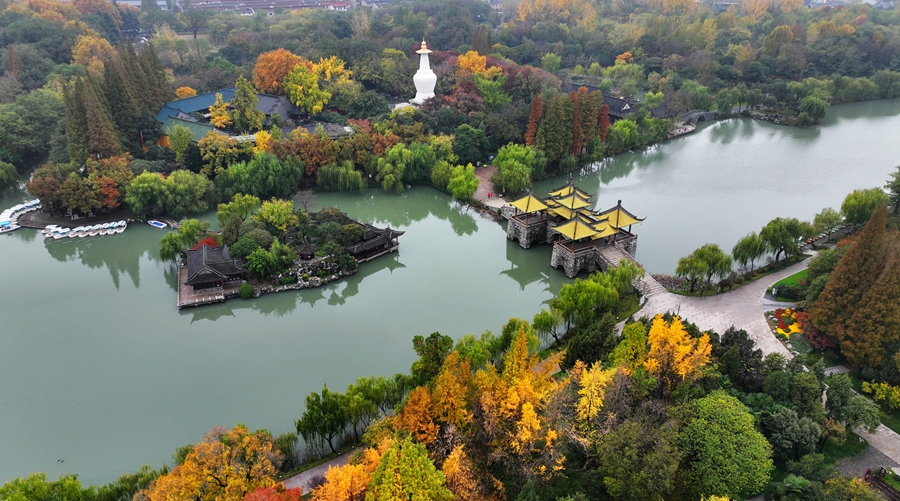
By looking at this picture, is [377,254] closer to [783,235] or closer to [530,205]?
[530,205]

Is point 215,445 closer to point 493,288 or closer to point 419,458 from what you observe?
point 419,458

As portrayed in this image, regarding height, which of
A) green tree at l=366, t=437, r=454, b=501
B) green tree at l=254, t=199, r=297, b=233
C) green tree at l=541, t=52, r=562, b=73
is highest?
green tree at l=541, t=52, r=562, b=73

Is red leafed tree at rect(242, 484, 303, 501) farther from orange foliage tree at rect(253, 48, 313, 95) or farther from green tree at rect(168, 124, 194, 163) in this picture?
orange foliage tree at rect(253, 48, 313, 95)

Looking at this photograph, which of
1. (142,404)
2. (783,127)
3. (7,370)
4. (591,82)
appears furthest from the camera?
(591,82)

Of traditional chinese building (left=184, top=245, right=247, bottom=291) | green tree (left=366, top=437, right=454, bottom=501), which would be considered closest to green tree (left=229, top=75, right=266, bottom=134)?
traditional chinese building (left=184, top=245, right=247, bottom=291)

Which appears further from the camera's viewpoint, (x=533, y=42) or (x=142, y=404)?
(x=533, y=42)

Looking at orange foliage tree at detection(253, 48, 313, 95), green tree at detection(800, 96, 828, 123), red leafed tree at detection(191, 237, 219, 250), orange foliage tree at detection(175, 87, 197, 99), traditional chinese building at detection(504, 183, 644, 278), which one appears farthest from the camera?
green tree at detection(800, 96, 828, 123)

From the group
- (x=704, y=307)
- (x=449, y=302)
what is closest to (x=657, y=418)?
(x=704, y=307)
